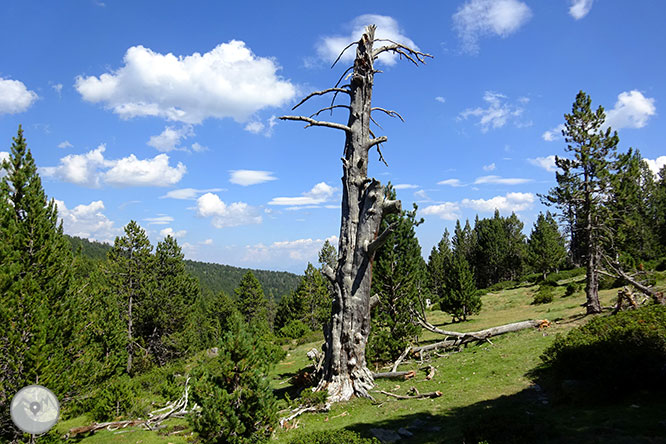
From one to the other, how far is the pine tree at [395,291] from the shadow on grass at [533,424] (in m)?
7.90

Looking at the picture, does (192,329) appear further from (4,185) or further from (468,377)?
(468,377)

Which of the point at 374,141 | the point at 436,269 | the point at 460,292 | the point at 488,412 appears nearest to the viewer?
the point at 488,412

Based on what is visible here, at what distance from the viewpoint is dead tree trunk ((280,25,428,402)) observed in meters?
11.5

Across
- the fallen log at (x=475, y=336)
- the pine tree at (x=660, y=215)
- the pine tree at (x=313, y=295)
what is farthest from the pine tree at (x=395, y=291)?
the pine tree at (x=660, y=215)

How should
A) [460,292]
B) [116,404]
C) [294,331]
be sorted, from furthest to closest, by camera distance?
[294,331]
[460,292]
[116,404]

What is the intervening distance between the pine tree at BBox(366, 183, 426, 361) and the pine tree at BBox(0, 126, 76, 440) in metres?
13.7

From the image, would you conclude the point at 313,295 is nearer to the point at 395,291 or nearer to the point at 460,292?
the point at 460,292

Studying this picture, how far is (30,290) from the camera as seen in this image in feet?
49.7

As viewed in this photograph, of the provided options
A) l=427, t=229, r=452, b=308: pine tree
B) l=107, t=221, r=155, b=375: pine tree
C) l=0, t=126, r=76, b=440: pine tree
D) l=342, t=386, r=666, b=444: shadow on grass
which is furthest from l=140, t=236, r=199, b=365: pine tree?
l=427, t=229, r=452, b=308: pine tree

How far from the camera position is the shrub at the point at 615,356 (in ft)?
26.9

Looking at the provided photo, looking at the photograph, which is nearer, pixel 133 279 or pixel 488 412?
pixel 488 412

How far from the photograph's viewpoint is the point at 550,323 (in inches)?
755

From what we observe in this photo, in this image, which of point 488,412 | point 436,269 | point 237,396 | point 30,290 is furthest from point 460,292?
point 436,269

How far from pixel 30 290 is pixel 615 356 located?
2083cm
